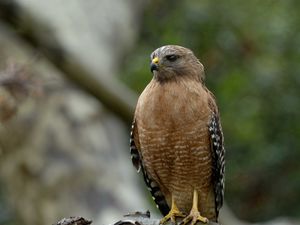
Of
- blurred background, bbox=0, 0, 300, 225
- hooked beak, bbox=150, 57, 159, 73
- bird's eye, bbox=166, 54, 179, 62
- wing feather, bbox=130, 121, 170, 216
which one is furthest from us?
blurred background, bbox=0, 0, 300, 225

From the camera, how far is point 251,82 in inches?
645

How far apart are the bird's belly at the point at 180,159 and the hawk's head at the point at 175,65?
0.43 m

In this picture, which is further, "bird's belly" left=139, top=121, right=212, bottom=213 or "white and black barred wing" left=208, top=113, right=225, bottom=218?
"white and black barred wing" left=208, top=113, right=225, bottom=218

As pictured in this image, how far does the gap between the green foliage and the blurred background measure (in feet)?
0.07

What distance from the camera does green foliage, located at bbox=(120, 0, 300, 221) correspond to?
1564cm

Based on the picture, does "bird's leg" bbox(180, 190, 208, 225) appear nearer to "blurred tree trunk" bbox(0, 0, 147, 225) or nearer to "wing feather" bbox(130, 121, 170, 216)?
"wing feather" bbox(130, 121, 170, 216)

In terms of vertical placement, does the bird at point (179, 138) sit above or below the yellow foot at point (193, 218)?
above

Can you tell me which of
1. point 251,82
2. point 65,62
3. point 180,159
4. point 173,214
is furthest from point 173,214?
point 251,82

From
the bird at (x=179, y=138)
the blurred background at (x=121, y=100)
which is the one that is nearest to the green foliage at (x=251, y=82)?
the blurred background at (x=121, y=100)

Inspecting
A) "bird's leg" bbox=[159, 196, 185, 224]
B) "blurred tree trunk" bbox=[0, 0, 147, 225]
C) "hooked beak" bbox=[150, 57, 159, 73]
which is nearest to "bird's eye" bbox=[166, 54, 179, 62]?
"hooked beak" bbox=[150, 57, 159, 73]

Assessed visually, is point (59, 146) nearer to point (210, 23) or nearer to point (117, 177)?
point (117, 177)

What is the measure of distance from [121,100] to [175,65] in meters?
4.45

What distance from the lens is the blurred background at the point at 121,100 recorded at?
12.0 m

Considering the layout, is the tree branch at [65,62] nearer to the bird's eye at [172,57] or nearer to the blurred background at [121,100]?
the blurred background at [121,100]
